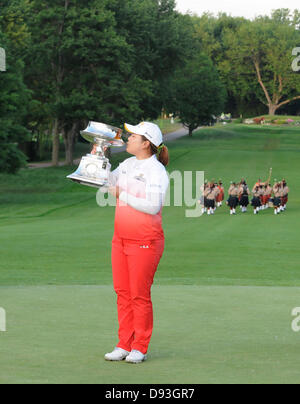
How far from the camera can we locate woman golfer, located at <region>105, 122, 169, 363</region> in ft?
24.0

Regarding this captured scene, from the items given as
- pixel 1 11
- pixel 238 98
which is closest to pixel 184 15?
pixel 238 98

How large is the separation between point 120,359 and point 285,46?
418ft

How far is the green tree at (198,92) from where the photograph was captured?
10450 centimetres

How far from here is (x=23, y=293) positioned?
12.0m

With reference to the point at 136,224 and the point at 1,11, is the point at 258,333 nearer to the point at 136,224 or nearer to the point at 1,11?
the point at 136,224

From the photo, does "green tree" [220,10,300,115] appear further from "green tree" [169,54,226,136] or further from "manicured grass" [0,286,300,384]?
"manicured grass" [0,286,300,384]

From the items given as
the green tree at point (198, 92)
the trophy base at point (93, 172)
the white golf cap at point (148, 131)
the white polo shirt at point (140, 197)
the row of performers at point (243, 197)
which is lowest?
the row of performers at point (243, 197)

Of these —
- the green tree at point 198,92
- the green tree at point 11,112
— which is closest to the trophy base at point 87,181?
the green tree at point 11,112

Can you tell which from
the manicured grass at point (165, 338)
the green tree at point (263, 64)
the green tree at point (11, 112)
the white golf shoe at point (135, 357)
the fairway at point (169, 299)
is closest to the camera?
the manicured grass at point (165, 338)

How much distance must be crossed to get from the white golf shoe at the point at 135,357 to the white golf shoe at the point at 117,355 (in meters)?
0.10

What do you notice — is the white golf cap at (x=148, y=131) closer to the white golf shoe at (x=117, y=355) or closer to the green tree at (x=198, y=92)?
the white golf shoe at (x=117, y=355)

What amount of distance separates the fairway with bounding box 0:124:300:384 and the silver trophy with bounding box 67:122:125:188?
157 centimetres

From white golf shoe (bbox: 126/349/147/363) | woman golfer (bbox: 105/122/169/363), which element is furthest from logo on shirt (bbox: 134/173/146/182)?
white golf shoe (bbox: 126/349/147/363)

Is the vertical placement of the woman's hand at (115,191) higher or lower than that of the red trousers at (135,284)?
higher
